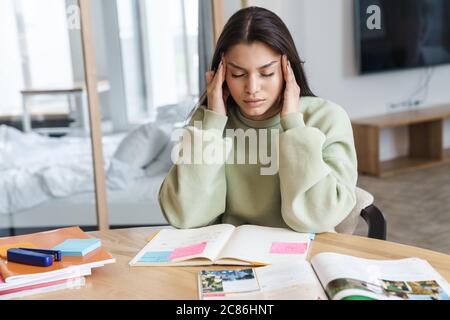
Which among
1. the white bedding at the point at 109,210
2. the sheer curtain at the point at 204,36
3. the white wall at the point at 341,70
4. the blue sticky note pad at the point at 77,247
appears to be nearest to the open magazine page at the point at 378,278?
the blue sticky note pad at the point at 77,247

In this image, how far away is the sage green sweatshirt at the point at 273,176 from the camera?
1328mm

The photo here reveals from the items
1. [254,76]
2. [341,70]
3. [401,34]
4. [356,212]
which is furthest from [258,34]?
[401,34]

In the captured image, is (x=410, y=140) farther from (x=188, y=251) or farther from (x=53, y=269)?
(x=53, y=269)

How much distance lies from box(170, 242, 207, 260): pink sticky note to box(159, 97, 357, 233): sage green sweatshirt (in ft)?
0.65

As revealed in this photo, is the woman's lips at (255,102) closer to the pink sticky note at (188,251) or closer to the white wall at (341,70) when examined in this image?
the pink sticky note at (188,251)

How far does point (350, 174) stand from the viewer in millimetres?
1410

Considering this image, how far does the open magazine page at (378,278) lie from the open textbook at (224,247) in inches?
4.0

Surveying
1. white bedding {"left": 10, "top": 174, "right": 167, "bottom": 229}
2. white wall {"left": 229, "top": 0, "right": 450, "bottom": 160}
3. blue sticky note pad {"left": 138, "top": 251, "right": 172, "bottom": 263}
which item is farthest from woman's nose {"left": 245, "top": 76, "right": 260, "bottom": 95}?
white wall {"left": 229, "top": 0, "right": 450, "bottom": 160}

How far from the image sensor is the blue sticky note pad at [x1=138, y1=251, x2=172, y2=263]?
117 centimetres

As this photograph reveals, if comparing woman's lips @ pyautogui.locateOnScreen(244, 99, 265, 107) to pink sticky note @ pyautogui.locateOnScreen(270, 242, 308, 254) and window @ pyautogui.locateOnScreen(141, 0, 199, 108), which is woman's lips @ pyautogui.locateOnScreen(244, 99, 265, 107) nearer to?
pink sticky note @ pyautogui.locateOnScreen(270, 242, 308, 254)

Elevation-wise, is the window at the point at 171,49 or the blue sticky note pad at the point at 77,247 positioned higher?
the window at the point at 171,49

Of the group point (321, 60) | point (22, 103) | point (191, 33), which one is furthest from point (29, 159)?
point (321, 60)

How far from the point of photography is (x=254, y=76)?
140 centimetres
